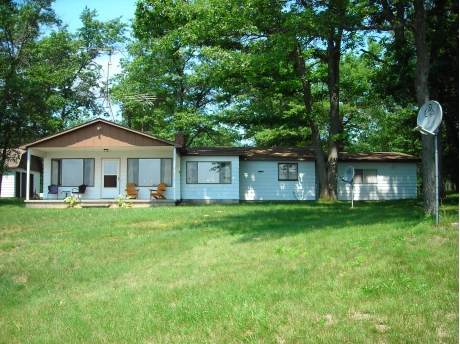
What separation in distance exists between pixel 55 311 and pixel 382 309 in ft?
13.6

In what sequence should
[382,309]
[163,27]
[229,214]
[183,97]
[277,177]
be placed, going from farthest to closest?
1. [183,97]
2. [277,177]
3. [163,27]
4. [229,214]
5. [382,309]

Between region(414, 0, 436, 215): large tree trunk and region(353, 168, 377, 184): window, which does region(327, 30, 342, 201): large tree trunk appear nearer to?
region(353, 168, 377, 184): window

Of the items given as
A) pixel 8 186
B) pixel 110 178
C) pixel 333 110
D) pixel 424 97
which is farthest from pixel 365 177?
pixel 8 186

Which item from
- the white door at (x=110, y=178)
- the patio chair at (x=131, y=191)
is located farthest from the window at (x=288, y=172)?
the white door at (x=110, y=178)

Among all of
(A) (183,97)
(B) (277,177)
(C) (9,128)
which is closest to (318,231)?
(B) (277,177)

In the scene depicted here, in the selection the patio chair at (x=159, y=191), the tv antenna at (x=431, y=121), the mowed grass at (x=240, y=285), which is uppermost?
the tv antenna at (x=431, y=121)

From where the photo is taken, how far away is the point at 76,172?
74.6ft

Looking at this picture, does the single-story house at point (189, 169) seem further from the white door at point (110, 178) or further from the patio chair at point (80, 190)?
the patio chair at point (80, 190)

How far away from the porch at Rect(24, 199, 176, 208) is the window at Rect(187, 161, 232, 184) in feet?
8.16

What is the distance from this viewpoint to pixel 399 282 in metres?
5.85

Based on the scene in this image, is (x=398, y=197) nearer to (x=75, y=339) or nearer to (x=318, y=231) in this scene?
(x=318, y=231)

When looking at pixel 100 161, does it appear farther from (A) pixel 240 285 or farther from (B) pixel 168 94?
(A) pixel 240 285

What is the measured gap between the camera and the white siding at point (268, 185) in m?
23.6

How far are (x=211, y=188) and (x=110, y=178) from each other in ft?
15.5
